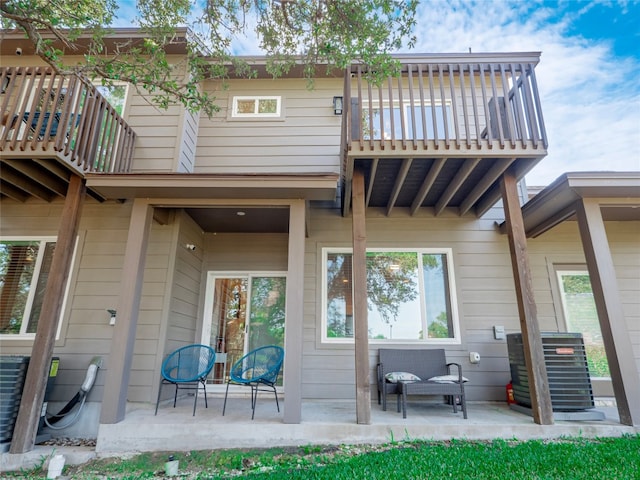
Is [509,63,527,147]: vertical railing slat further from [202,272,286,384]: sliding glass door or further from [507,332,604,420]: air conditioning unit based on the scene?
[202,272,286,384]: sliding glass door

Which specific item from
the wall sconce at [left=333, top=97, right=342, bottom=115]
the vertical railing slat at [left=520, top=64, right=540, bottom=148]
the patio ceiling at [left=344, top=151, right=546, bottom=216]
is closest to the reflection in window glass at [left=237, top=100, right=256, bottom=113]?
the wall sconce at [left=333, top=97, right=342, bottom=115]

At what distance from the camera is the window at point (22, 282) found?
4633 millimetres

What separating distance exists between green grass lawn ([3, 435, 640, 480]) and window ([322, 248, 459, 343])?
194 centimetres

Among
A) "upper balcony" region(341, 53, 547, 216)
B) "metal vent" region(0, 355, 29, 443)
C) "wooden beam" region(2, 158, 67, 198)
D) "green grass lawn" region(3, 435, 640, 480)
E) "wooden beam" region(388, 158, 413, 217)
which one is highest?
"upper balcony" region(341, 53, 547, 216)

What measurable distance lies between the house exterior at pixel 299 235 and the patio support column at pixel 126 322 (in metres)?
0.02

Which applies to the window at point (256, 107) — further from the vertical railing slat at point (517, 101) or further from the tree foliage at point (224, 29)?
the vertical railing slat at point (517, 101)

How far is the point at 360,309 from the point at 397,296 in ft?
6.04

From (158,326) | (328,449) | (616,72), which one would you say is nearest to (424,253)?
(328,449)

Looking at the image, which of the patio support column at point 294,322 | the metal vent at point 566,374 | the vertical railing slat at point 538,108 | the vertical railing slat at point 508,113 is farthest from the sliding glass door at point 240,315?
the vertical railing slat at point 538,108

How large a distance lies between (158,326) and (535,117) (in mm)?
5147

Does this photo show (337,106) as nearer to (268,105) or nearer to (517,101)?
(268,105)

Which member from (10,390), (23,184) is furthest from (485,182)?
(23,184)

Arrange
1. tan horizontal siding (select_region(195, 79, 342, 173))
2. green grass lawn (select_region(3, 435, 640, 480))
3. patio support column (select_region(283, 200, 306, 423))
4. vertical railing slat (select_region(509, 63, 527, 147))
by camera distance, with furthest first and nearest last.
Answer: tan horizontal siding (select_region(195, 79, 342, 173)) < vertical railing slat (select_region(509, 63, 527, 147)) < patio support column (select_region(283, 200, 306, 423)) < green grass lawn (select_region(3, 435, 640, 480))

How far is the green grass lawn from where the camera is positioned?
8.28 ft
